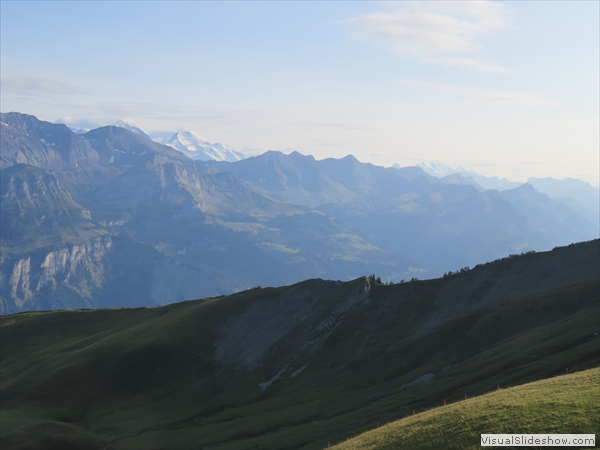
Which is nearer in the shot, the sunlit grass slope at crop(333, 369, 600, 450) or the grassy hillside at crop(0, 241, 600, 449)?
the sunlit grass slope at crop(333, 369, 600, 450)

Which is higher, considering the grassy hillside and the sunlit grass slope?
the sunlit grass slope

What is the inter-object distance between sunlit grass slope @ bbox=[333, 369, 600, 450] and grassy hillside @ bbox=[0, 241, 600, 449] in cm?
1655

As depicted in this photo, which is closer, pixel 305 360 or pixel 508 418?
pixel 508 418

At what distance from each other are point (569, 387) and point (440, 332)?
61.4 meters

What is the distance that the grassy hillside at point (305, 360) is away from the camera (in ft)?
254

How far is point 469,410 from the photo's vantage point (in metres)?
47.1

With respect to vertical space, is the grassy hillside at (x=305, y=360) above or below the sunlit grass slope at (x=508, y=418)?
below

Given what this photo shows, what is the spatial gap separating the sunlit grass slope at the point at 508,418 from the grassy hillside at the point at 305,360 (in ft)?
54.3

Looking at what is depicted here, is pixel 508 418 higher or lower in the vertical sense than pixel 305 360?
higher

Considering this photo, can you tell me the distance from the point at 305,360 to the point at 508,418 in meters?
77.5

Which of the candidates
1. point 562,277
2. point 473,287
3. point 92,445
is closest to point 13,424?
point 92,445

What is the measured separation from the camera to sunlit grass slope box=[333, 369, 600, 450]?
127 feet

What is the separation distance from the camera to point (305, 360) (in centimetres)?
11612

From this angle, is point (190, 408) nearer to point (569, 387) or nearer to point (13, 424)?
point (13, 424)
